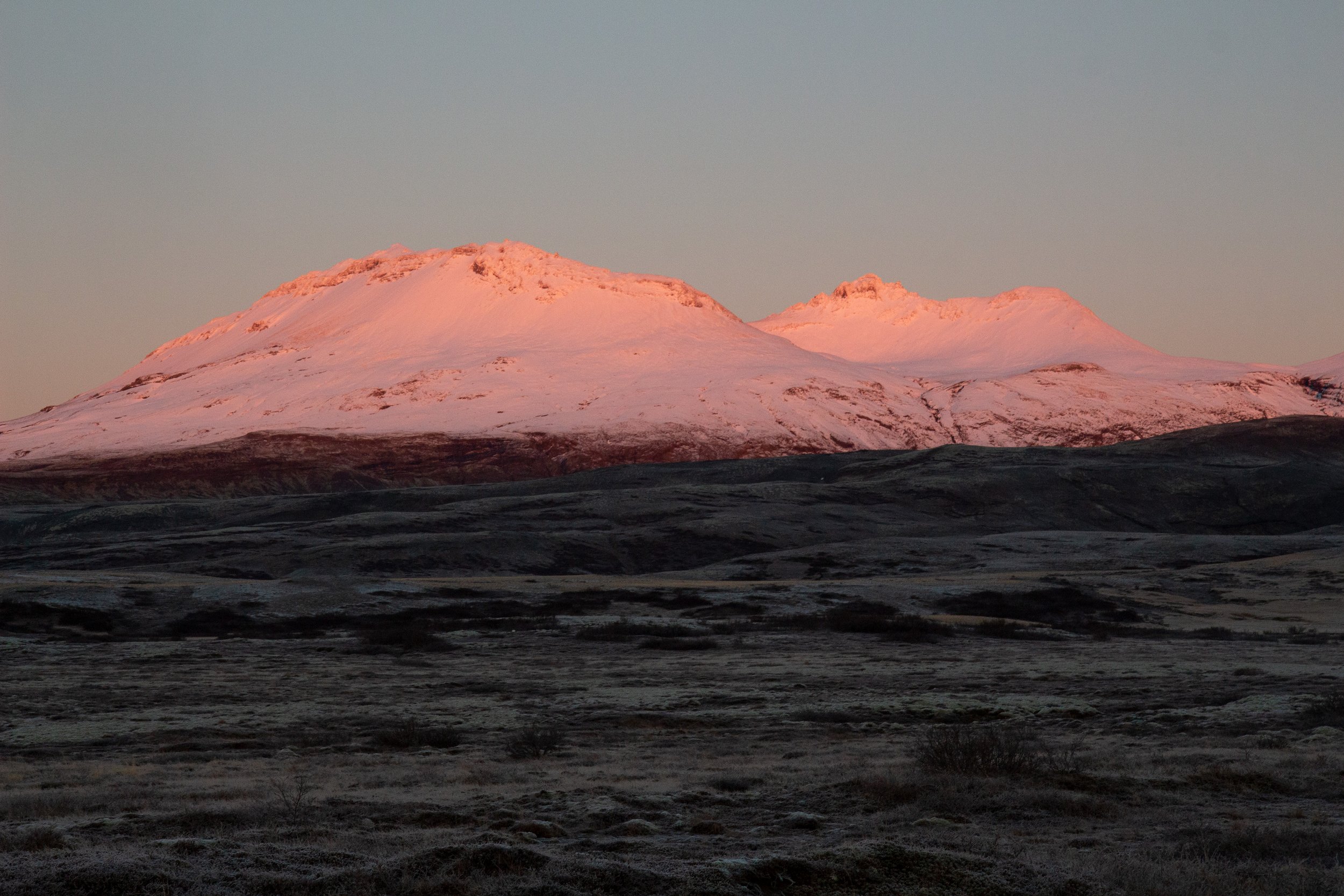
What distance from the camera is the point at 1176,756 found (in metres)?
17.2

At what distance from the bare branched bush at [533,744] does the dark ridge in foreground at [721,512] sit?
56.9m

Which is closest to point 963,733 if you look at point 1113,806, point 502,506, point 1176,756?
point 1176,756

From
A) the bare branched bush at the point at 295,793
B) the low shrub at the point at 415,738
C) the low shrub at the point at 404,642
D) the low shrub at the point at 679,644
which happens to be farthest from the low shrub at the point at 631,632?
the bare branched bush at the point at 295,793

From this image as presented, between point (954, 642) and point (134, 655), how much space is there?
2402cm

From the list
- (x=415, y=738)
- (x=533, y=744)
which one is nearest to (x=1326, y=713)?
(x=533, y=744)

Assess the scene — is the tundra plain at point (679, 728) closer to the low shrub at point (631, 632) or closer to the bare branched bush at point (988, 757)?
the bare branched bush at point (988, 757)

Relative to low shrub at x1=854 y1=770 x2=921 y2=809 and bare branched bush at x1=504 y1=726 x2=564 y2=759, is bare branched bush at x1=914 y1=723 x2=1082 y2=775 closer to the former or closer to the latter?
low shrub at x1=854 y1=770 x2=921 y2=809

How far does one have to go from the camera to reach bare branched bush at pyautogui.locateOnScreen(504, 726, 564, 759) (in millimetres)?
18984

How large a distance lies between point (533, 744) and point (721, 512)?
90456mm

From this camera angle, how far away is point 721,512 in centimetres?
10944

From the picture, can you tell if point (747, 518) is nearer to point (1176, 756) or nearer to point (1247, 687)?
point (1247, 687)

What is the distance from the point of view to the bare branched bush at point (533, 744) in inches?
747

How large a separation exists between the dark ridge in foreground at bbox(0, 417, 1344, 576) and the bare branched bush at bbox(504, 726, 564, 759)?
56942 mm

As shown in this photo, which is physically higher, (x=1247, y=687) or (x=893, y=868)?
(x=893, y=868)
